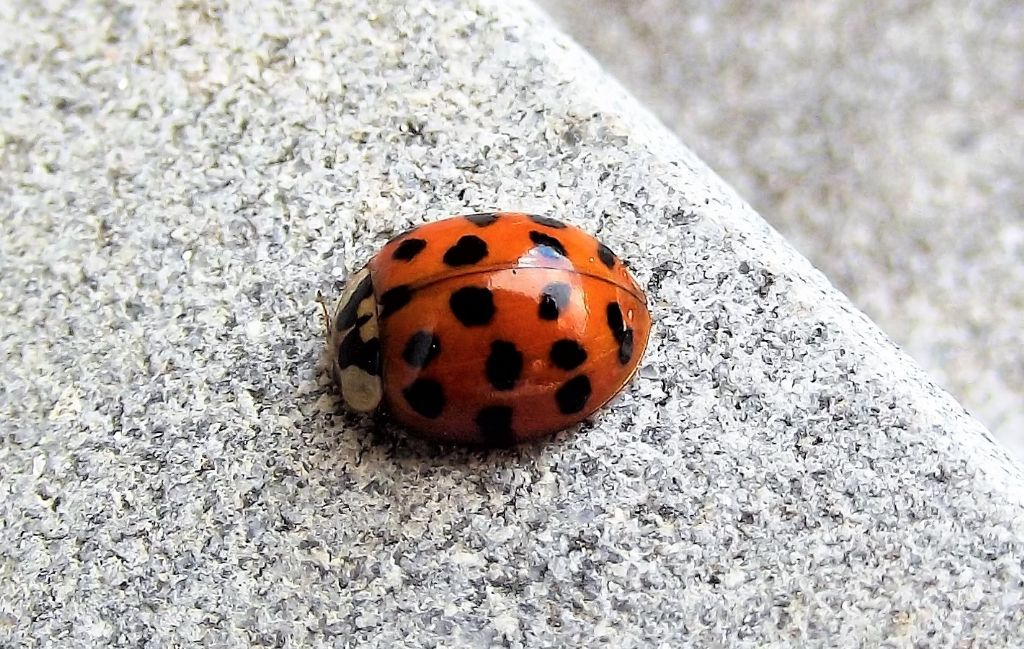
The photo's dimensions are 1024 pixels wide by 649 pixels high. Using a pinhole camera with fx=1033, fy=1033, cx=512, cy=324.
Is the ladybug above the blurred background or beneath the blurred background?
above

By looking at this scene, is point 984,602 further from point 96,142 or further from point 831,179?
point 831,179

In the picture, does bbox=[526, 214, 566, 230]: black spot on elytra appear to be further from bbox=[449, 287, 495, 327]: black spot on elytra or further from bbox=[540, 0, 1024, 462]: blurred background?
bbox=[540, 0, 1024, 462]: blurred background

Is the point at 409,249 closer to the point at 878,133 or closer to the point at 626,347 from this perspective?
the point at 626,347

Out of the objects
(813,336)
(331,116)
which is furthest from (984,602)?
(331,116)

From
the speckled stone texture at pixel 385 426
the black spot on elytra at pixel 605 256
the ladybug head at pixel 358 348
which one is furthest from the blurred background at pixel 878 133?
the ladybug head at pixel 358 348

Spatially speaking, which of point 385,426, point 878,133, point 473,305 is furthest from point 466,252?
point 878,133

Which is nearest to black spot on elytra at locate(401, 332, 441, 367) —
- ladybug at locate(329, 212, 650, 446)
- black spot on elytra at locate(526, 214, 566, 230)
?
ladybug at locate(329, 212, 650, 446)

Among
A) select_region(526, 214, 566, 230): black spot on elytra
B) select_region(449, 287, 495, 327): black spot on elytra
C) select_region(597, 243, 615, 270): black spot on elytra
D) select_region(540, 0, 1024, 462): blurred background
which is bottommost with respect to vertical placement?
select_region(540, 0, 1024, 462): blurred background
